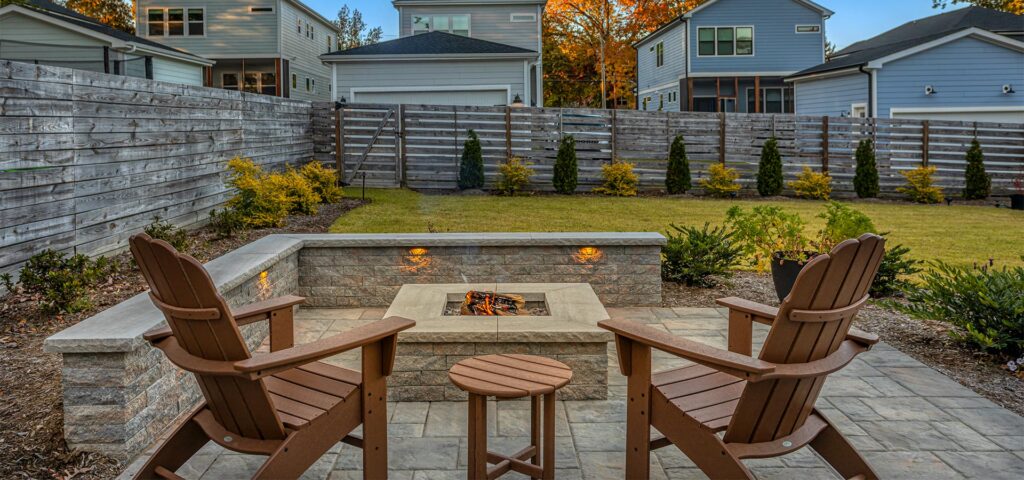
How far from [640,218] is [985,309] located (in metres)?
7.37

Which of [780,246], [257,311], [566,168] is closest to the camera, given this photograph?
[257,311]

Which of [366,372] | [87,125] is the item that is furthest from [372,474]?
[87,125]

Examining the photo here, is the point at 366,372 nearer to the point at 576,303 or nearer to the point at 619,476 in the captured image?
the point at 619,476

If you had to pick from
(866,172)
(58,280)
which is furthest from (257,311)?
(866,172)

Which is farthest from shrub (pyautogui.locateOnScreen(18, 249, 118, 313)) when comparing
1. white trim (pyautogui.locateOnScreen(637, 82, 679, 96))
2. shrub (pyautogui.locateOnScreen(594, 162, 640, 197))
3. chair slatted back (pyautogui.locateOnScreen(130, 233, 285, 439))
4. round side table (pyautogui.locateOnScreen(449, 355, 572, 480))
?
white trim (pyautogui.locateOnScreen(637, 82, 679, 96))

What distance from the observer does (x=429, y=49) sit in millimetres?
18984

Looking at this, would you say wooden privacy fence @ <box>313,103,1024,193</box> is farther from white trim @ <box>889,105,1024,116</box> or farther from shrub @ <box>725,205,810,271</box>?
shrub @ <box>725,205,810,271</box>

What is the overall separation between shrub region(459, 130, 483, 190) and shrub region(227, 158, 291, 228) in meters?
6.49

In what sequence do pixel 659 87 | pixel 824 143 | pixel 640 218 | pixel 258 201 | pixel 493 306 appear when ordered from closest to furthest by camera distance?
1. pixel 493 306
2. pixel 258 201
3. pixel 640 218
4. pixel 824 143
5. pixel 659 87

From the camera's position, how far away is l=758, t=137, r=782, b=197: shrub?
51.2ft

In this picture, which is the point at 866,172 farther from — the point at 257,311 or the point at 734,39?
the point at 257,311

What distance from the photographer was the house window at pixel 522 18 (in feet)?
77.2

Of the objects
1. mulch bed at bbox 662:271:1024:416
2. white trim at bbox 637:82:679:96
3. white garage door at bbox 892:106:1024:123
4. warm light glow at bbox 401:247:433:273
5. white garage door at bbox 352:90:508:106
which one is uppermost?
white trim at bbox 637:82:679:96

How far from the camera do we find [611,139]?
15.7 m
